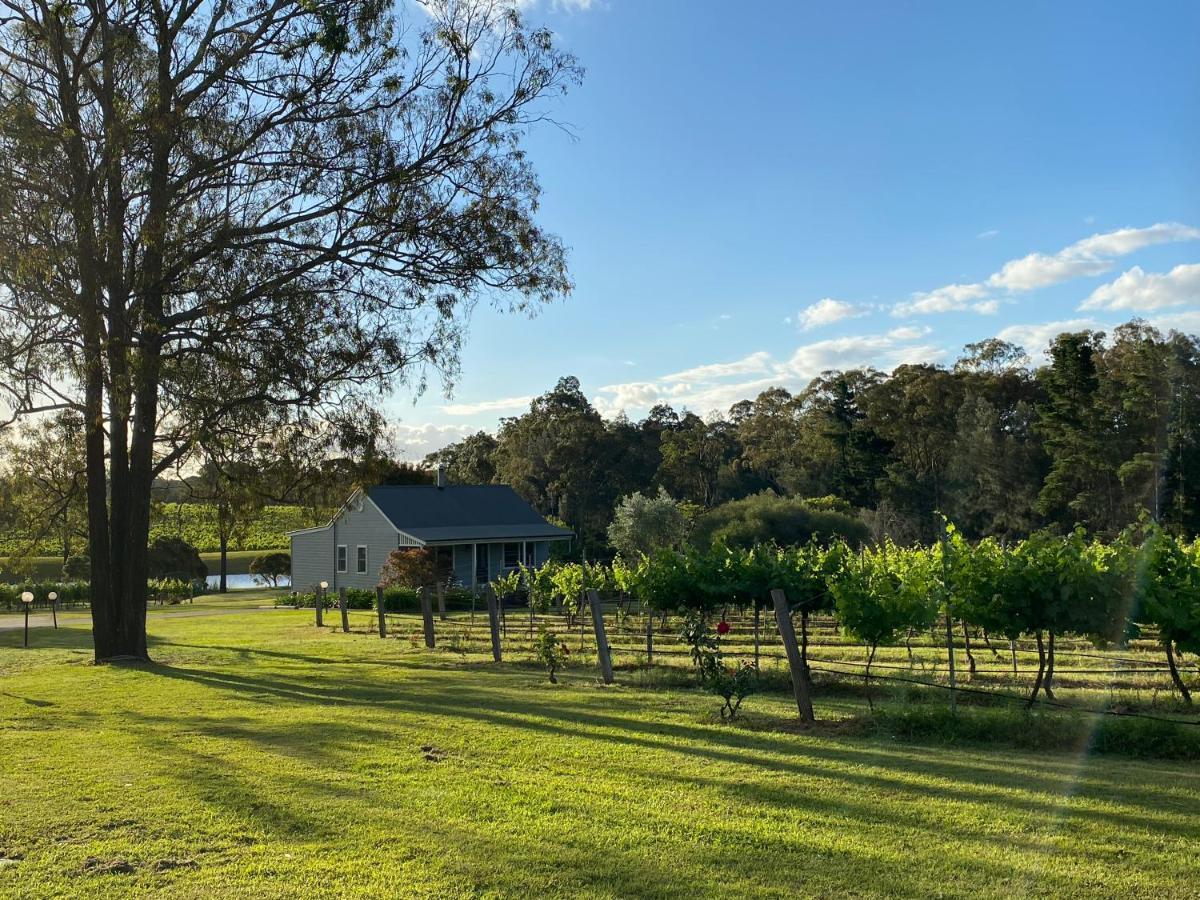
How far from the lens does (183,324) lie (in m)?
16.5

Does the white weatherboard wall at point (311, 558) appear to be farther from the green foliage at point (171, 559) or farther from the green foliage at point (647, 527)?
the green foliage at point (647, 527)

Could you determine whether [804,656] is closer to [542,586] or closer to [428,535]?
[542,586]

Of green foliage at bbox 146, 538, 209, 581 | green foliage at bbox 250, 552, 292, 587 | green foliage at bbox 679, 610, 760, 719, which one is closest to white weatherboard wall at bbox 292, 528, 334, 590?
green foliage at bbox 146, 538, 209, 581

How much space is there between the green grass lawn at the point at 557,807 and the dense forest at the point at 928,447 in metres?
35.9

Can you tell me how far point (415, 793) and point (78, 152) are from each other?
40.4 ft

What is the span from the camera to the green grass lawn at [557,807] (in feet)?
17.0

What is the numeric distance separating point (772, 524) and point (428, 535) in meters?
14.5

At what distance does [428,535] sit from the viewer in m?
37.5

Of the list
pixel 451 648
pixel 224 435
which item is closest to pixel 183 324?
pixel 224 435

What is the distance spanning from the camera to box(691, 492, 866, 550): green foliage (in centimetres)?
4100

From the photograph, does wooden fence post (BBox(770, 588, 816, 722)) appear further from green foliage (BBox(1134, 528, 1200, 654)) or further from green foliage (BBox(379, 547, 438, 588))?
green foliage (BBox(379, 547, 438, 588))

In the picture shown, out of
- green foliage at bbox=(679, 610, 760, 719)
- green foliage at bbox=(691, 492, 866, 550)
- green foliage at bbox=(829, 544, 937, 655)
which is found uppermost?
green foliage at bbox=(691, 492, 866, 550)

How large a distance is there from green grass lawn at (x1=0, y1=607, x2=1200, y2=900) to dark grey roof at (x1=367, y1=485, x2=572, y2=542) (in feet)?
87.4

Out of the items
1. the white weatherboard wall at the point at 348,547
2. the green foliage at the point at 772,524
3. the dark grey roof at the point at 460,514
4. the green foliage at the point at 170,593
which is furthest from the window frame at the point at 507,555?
the green foliage at the point at 170,593
